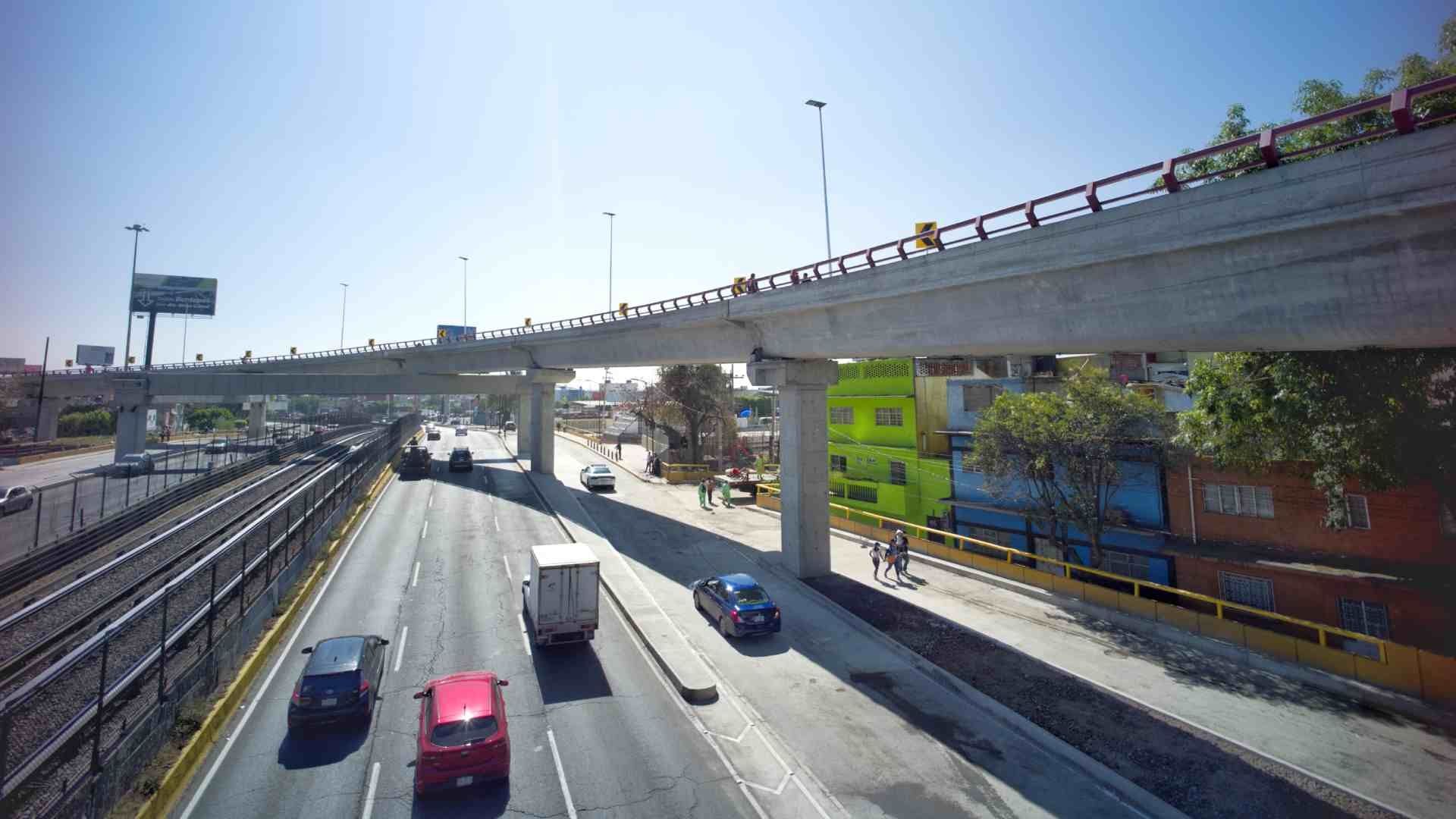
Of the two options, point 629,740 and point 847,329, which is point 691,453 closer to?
point 847,329

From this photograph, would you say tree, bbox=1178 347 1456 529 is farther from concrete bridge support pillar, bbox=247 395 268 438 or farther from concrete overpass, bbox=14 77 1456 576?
concrete bridge support pillar, bbox=247 395 268 438

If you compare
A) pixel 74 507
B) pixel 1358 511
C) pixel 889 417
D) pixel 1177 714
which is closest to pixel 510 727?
pixel 1177 714

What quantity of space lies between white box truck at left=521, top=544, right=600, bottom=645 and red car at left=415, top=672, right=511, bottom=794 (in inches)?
195

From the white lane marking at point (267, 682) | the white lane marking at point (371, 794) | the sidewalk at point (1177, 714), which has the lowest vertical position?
the sidewalk at point (1177, 714)

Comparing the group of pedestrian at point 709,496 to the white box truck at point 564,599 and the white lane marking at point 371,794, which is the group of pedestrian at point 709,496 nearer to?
the white box truck at point 564,599

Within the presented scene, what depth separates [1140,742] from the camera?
42.3 feet

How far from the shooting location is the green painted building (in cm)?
3381

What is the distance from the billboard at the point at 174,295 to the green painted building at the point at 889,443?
9435 cm

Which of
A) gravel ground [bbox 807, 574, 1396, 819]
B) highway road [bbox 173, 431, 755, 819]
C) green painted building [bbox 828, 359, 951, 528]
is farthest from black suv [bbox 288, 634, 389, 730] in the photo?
green painted building [bbox 828, 359, 951, 528]

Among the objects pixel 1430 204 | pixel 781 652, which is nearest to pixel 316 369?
pixel 781 652

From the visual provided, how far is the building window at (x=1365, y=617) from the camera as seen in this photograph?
19.1 m

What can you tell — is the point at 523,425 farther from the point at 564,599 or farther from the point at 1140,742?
the point at 1140,742

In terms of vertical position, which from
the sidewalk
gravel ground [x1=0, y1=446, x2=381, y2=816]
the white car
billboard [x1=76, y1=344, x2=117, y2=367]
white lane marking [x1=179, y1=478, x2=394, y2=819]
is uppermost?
billboard [x1=76, y1=344, x2=117, y2=367]

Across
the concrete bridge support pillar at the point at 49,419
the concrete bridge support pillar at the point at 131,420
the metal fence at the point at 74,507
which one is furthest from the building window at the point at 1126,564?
the concrete bridge support pillar at the point at 49,419
